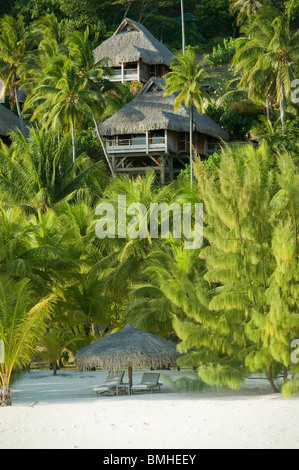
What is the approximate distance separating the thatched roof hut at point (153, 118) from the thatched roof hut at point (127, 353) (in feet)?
62.9

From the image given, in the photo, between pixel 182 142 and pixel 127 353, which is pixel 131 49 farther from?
pixel 127 353

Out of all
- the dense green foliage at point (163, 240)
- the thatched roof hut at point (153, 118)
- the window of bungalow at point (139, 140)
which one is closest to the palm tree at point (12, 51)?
the dense green foliage at point (163, 240)

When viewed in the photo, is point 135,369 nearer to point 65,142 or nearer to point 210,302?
point 210,302

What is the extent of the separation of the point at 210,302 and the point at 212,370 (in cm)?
142

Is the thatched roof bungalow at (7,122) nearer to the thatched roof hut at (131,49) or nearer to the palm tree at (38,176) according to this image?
the thatched roof hut at (131,49)

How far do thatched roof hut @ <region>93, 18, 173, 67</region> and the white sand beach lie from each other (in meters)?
29.0

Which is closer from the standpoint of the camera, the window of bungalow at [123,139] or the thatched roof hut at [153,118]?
the thatched roof hut at [153,118]

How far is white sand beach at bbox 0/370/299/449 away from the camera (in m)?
10.9

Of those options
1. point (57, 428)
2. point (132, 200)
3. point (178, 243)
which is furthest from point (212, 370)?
point (132, 200)

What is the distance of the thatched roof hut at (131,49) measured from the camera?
40969 millimetres

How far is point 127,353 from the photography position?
15.1m

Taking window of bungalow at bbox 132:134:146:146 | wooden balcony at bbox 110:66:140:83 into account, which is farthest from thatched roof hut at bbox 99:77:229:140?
wooden balcony at bbox 110:66:140:83

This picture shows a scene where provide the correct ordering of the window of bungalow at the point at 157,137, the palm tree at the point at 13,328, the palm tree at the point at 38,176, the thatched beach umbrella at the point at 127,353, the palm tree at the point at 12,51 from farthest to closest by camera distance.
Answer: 1. the palm tree at the point at 12,51
2. the window of bungalow at the point at 157,137
3. the palm tree at the point at 38,176
4. the thatched beach umbrella at the point at 127,353
5. the palm tree at the point at 13,328

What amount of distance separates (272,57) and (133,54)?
14176 mm
